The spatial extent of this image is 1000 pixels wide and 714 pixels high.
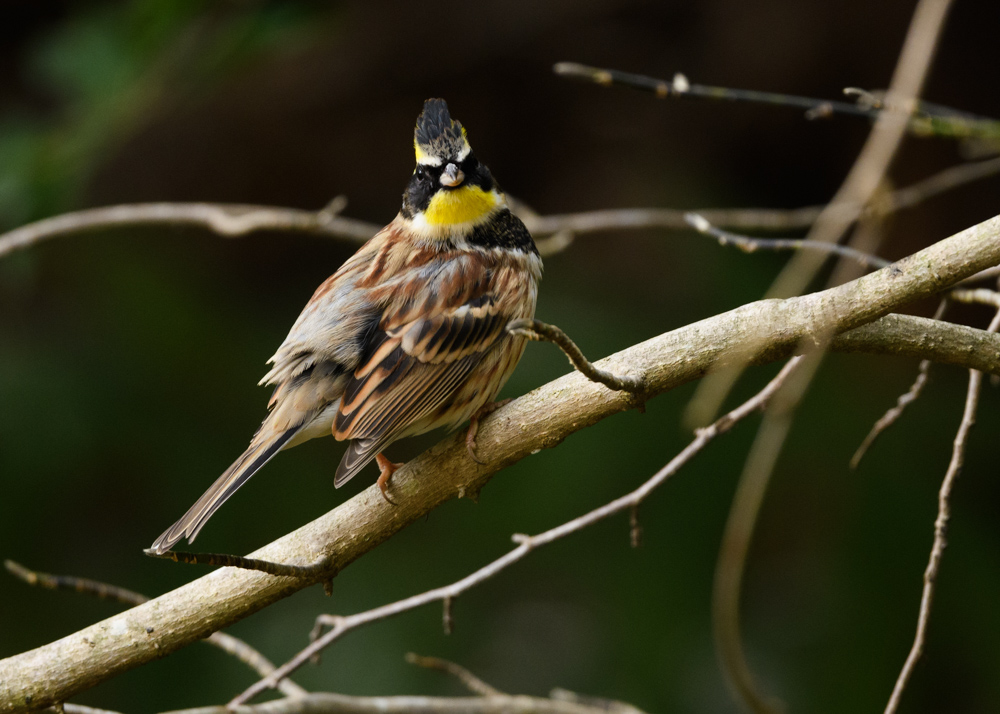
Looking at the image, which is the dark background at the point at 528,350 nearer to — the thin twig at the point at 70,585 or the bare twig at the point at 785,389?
the bare twig at the point at 785,389

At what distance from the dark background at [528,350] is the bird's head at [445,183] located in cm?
133

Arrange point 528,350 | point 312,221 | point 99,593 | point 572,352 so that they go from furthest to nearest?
1. point 528,350
2. point 312,221
3. point 99,593
4. point 572,352

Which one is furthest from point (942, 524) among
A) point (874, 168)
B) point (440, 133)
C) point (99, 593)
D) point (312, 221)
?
point (312, 221)

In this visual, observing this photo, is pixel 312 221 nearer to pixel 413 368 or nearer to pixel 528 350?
pixel 413 368

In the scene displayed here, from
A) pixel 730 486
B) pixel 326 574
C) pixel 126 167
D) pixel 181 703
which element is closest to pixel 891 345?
pixel 326 574

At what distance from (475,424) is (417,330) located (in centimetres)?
46

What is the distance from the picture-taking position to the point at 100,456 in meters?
5.59

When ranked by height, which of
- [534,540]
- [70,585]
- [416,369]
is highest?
[416,369]

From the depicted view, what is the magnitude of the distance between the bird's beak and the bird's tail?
0.88 meters

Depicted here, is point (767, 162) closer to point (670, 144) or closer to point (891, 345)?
point (670, 144)

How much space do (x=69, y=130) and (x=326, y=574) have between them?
9.18ft

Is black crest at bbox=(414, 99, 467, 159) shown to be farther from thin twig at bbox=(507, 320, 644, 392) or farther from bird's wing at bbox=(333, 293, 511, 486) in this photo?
thin twig at bbox=(507, 320, 644, 392)

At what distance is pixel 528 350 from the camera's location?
5031 millimetres

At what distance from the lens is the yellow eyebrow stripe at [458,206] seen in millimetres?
3160
